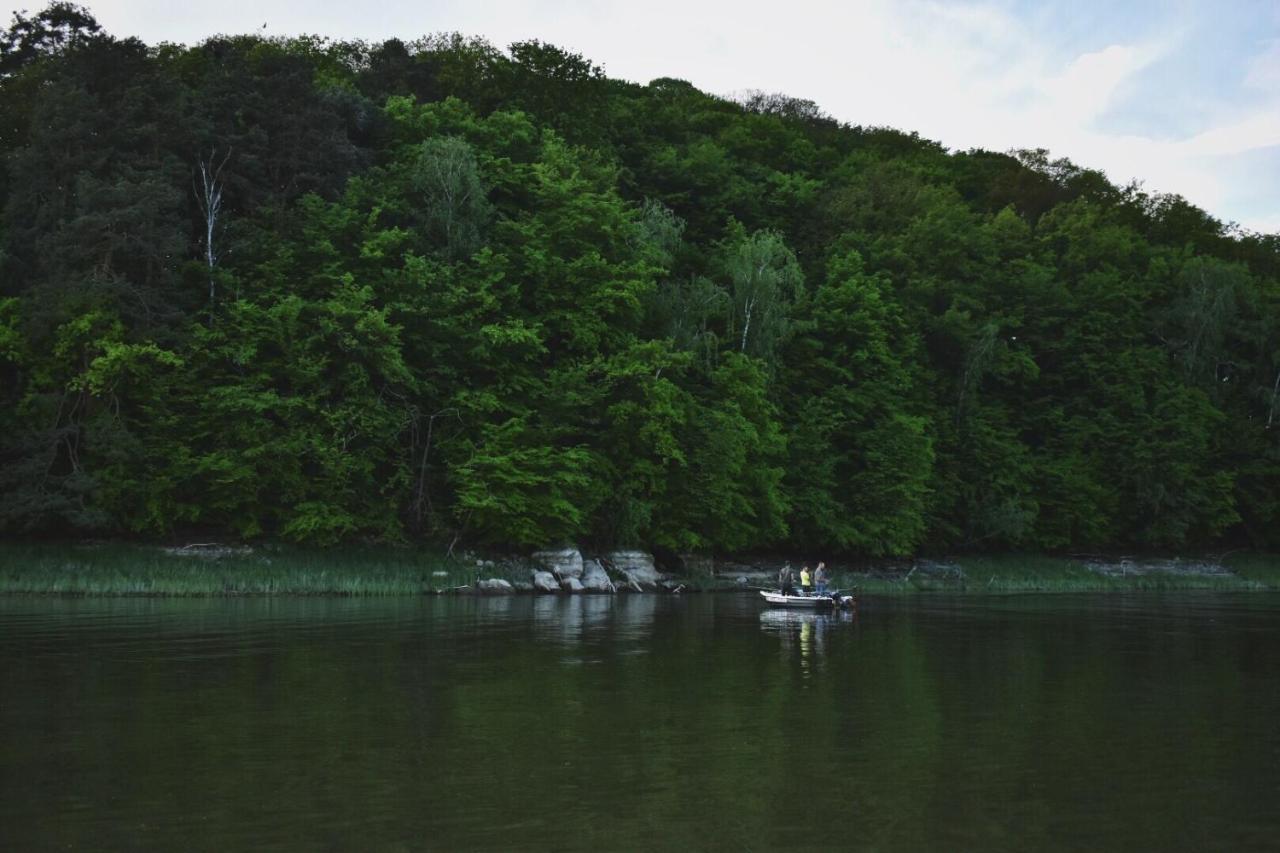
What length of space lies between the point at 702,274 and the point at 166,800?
2546 inches

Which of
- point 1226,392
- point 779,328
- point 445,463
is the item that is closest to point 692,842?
point 445,463

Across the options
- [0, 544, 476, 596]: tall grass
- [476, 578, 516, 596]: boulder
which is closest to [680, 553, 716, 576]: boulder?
[476, 578, 516, 596]: boulder

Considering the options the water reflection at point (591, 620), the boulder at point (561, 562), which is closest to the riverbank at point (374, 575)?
the boulder at point (561, 562)

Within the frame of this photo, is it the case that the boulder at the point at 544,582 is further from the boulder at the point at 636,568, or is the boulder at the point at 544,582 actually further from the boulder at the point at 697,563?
the boulder at the point at 697,563

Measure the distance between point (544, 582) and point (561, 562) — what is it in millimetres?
2432

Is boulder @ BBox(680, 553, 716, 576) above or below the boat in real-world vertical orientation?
above

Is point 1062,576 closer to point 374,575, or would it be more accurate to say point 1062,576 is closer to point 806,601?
point 806,601

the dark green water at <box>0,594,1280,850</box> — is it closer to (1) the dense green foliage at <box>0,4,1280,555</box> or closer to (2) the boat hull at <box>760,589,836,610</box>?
(2) the boat hull at <box>760,589,836,610</box>

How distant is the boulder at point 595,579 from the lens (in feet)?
187

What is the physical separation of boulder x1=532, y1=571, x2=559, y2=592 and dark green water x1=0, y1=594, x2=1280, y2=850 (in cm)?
2036

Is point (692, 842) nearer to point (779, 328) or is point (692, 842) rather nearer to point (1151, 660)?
point (1151, 660)

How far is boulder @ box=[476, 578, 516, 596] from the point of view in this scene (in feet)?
174

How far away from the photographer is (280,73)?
65875 mm

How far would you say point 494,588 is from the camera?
53219 millimetres
